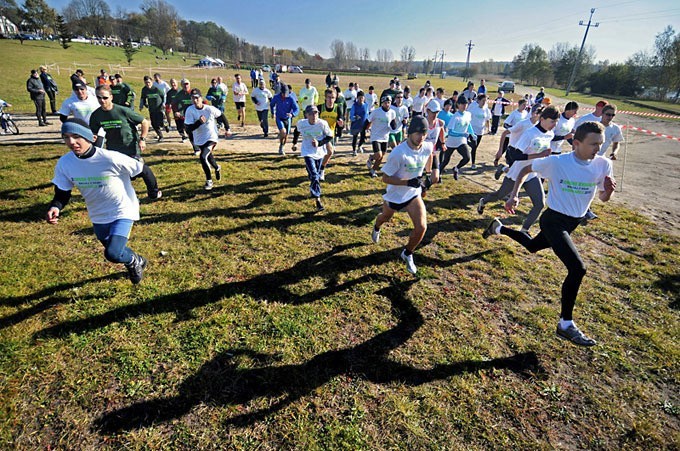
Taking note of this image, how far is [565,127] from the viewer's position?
7.89 meters

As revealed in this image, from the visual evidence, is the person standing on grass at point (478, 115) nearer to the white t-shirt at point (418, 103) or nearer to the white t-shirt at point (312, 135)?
the white t-shirt at point (418, 103)

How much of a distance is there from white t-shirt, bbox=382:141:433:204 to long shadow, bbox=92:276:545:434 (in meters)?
2.14

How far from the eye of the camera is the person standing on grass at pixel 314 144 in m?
7.81

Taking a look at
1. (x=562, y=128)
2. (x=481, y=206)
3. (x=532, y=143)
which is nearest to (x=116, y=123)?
(x=481, y=206)

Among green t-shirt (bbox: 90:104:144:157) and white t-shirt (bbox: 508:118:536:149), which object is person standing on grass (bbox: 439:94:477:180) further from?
green t-shirt (bbox: 90:104:144:157)

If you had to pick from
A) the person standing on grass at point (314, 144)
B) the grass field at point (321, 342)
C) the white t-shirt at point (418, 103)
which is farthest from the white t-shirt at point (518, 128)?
the white t-shirt at point (418, 103)

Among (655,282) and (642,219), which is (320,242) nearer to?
(655,282)

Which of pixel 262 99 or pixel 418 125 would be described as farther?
pixel 262 99

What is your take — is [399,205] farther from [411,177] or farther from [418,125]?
[418,125]

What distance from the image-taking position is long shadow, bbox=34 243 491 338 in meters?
4.24

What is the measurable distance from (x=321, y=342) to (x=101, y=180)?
11.2 ft

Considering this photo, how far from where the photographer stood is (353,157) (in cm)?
1312

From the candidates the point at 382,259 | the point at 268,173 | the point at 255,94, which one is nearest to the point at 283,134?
the point at 268,173

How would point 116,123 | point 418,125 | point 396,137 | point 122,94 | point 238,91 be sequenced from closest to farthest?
point 418,125
point 116,123
point 122,94
point 396,137
point 238,91
